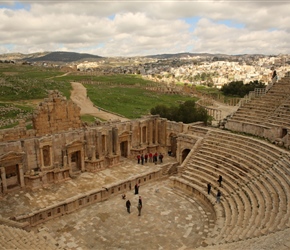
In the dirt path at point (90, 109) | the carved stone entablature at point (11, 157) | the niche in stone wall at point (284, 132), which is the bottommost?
the dirt path at point (90, 109)

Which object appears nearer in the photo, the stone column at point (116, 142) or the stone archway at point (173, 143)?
the stone column at point (116, 142)

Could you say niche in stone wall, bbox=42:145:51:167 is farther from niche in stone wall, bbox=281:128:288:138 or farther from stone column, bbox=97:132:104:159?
niche in stone wall, bbox=281:128:288:138

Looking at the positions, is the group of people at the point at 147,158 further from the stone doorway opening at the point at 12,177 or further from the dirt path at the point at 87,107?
the dirt path at the point at 87,107

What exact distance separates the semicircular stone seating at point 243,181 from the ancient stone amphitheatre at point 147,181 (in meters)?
0.06

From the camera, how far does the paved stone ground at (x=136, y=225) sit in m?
14.2

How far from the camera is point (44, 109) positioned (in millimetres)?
21250

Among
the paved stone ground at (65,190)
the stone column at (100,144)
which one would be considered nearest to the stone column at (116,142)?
the paved stone ground at (65,190)

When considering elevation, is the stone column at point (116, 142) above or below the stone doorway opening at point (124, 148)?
above

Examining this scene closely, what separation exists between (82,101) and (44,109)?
31.8m

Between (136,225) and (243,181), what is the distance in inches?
277

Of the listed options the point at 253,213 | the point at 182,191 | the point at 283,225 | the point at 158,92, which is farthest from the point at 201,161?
the point at 158,92

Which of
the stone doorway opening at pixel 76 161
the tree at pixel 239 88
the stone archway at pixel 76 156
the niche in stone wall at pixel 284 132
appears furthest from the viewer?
the tree at pixel 239 88

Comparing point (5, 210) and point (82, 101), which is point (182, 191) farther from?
point (82, 101)

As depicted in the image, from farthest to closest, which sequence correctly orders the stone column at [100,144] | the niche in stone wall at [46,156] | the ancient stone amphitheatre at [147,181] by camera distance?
the stone column at [100,144], the niche in stone wall at [46,156], the ancient stone amphitheatre at [147,181]
